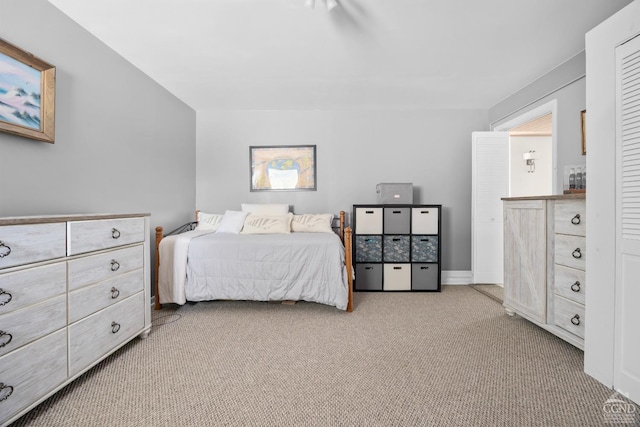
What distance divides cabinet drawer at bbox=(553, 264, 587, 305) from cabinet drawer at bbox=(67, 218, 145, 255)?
2.98 m

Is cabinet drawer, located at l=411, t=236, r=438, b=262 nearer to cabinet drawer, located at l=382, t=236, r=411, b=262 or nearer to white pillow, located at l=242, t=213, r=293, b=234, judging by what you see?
cabinet drawer, located at l=382, t=236, r=411, b=262

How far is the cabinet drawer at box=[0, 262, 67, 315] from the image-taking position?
46.3 inches

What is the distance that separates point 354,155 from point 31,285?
3350 millimetres

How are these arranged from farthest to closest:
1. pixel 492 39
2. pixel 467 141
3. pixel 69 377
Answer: pixel 467 141
pixel 492 39
pixel 69 377

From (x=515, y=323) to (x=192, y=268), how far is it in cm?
299

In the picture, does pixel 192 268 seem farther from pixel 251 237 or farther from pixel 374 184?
pixel 374 184

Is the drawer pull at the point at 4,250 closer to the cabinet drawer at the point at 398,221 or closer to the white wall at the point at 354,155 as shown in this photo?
the white wall at the point at 354,155

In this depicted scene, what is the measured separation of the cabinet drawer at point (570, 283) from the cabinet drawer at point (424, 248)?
1.43 m

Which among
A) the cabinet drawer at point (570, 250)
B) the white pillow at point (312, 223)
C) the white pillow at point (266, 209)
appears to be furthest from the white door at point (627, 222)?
the white pillow at point (266, 209)

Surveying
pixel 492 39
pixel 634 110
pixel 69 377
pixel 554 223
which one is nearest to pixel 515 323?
pixel 554 223

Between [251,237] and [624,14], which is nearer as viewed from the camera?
[624,14]

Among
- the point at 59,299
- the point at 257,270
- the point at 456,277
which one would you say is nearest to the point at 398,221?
the point at 456,277

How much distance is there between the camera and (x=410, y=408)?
133 cm

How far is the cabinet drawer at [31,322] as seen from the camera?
1163 mm
